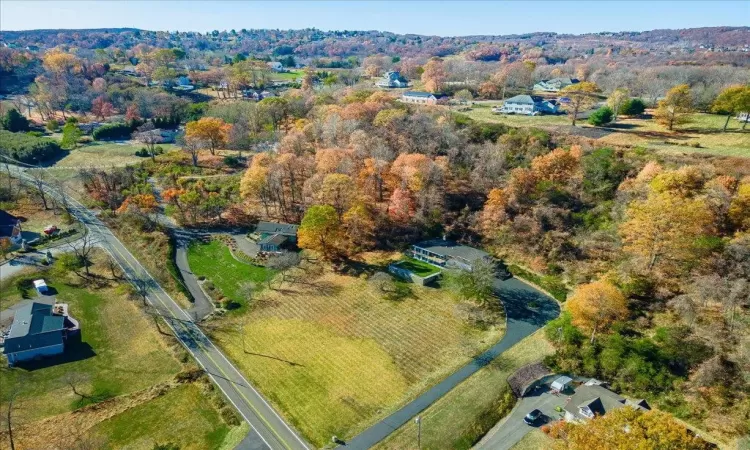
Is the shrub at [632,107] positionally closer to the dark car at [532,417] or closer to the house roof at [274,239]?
the house roof at [274,239]

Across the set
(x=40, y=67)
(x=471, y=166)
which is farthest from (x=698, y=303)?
(x=40, y=67)

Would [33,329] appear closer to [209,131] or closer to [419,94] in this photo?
[209,131]

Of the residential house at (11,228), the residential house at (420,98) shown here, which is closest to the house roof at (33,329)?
the residential house at (11,228)

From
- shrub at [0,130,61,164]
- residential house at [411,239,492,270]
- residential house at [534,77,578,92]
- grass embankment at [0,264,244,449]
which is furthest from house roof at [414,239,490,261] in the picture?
shrub at [0,130,61,164]

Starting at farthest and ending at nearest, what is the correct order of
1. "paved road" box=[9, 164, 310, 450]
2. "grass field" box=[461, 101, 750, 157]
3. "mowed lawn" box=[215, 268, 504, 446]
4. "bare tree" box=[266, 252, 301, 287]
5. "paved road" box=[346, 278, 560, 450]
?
"grass field" box=[461, 101, 750, 157] < "bare tree" box=[266, 252, 301, 287] < "mowed lawn" box=[215, 268, 504, 446] < "paved road" box=[346, 278, 560, 450] < "paved road" box=[9, 164, 310, 450]

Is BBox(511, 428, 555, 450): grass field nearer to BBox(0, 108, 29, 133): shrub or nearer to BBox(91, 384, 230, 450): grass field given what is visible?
BBox(91, 384, 230, 450): grass field

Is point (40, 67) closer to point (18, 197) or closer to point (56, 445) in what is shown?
point (18, 197)
